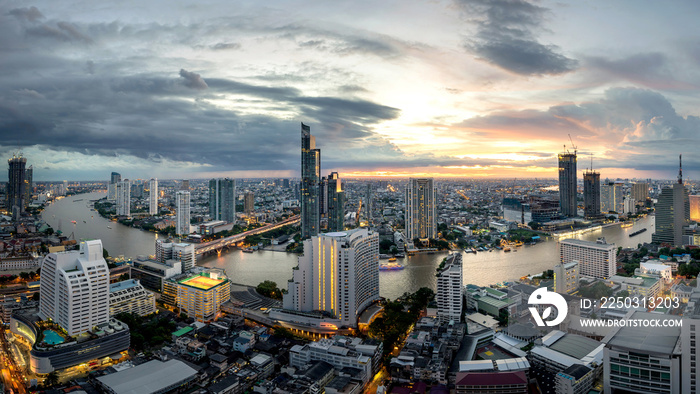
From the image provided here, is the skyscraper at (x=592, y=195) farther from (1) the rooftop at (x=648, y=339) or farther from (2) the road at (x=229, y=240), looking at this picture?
(1) the rooftop at (x=648, y=339)

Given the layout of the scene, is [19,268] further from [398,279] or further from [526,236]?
[526,236]

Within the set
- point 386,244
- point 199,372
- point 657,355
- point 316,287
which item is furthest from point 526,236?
point 199,372

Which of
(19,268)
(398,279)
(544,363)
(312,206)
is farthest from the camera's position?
(312,206)

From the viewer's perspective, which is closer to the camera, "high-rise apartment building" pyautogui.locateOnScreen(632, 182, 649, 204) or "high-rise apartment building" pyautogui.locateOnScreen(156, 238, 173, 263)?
"high-rise apartment building" pyautogui.locateOnScreen(156, 238, 173, 263)

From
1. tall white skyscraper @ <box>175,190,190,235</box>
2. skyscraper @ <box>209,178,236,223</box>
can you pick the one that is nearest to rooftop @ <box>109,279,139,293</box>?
tall white skyscraper @ <box>175,190,190,235</box>

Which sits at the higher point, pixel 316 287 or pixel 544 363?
pixel 316 287

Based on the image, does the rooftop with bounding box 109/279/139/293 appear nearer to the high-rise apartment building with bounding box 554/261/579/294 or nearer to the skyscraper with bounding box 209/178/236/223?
the high-rise apartment building with bounding box 554/261/579/294
